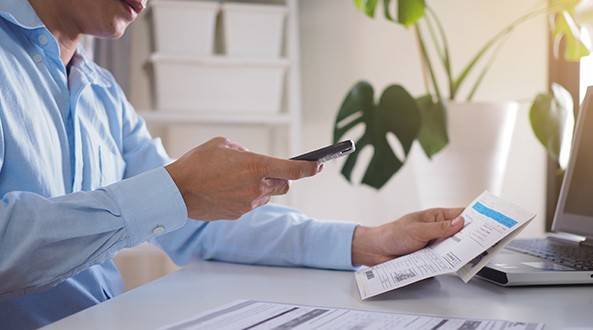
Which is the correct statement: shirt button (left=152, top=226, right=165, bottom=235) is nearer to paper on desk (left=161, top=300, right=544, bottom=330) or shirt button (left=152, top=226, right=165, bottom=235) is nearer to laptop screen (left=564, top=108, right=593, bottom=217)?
paper on desk (left=161, top=300, right=544, bottom=330)

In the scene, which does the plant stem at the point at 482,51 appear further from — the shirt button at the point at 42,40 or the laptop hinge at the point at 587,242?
the shirt button at the point at 42,40

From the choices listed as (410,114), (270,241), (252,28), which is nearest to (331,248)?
(270,241)

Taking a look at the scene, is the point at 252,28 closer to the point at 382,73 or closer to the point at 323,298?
the point at 382,73

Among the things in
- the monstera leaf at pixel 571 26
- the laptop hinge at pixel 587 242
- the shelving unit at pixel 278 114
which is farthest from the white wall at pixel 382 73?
the laptop hinge at pixel 587 242

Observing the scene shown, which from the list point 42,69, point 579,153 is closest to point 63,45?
point 42,69

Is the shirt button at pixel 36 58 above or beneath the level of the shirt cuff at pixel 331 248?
above

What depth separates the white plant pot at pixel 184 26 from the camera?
1.84m

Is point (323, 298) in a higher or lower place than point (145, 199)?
lower

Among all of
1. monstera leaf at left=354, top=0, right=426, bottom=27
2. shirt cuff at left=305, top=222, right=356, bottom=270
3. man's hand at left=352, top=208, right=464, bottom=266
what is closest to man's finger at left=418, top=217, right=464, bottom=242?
man's hand at left=352, top=208, right=464, bottom=266

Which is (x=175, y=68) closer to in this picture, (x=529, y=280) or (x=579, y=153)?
(x=579, y=153)

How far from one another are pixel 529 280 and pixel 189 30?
4.14 ft

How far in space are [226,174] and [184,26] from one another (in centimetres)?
117

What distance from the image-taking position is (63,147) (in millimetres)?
1000

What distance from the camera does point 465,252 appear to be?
802 millimetres
